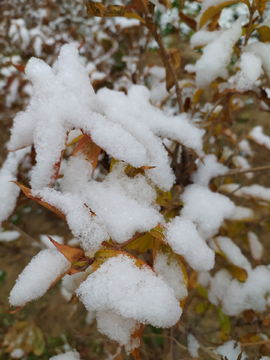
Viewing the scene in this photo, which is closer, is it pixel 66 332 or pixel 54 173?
pixel 54 173

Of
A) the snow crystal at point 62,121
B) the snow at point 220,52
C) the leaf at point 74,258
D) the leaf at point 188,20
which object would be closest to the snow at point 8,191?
the snow crystal at point 62,121

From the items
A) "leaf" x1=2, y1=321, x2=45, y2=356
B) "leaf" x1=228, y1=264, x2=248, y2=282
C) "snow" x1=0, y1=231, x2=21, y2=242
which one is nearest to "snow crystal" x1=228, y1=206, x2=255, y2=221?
"leaf" x1=228, y1=264, x2=248, y2=282

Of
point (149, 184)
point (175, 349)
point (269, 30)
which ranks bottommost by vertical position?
point (175, 349)

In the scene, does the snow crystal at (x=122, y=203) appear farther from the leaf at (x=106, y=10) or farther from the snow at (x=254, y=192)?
the snow at (x=254, y=192)

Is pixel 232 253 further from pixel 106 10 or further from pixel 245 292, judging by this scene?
pixel 106 10

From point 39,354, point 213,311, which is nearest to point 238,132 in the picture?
point 213,311

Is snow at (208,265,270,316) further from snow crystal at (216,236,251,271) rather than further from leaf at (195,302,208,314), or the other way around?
leaf at (195,302,208,314)

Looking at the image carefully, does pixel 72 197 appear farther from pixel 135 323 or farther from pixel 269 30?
pixel 269 30
